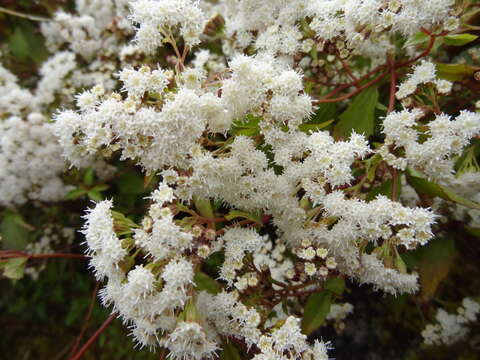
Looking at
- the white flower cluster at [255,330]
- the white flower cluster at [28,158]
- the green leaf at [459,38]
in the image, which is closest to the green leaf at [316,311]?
the white flower cluster at [255,330]

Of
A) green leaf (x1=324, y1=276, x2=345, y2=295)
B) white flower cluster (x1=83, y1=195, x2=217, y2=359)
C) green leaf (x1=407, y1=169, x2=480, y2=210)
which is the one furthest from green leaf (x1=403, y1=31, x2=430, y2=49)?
white flower cluster (x1=83, y1=195, x2=217, y2=359)

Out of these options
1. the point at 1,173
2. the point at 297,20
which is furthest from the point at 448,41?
the point at 1,173

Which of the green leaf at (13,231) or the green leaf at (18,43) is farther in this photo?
the green leaf at (18,43)

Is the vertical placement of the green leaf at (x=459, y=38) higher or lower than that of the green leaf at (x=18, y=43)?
higher

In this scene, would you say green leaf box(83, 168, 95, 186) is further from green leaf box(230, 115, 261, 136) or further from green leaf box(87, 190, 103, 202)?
green leaf box(230, 115, 261, 136)

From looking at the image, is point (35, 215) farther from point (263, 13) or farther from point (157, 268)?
point (263, 13)

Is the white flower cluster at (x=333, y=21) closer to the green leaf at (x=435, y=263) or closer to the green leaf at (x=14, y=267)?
the green leaf at (x=435, y=263)

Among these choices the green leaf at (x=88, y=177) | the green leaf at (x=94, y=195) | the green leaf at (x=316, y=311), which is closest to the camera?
the green leaf at (x=316, y=311)

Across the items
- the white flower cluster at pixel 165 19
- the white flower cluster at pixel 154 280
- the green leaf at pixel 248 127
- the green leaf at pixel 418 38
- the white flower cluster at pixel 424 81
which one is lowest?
the white flower cluster at pixel 154 280
